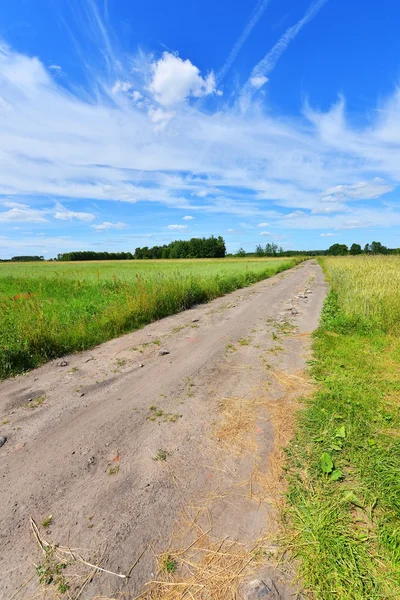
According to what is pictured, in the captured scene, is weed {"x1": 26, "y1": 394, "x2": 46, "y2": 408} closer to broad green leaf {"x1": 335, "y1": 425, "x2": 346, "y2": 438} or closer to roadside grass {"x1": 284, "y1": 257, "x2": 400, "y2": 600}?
roadside grass {"x1": 284, "y1": 257, "x2": 400, "y2": 600}

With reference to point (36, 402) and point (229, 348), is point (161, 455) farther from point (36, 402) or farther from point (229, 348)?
point (229, 348)

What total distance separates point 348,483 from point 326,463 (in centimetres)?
25

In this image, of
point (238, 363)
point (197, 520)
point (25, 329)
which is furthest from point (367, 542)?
point (25, 329)

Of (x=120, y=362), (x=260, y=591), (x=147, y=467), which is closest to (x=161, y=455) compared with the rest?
(x=147, y=467)

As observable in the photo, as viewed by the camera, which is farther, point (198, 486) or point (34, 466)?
point (34, 466)

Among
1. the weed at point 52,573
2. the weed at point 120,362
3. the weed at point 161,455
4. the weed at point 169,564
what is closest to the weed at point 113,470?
the weed at point 161,455

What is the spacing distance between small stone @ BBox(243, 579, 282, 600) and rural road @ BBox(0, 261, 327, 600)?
0.08 meters

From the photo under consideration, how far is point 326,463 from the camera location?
2859mm

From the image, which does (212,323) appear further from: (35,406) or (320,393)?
(35,406)

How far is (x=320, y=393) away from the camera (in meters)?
4.35

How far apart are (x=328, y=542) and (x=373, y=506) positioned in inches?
24.4

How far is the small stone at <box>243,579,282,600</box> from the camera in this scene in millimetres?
1849

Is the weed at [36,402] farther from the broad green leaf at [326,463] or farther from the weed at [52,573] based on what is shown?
the broad green leaf at [326,463]

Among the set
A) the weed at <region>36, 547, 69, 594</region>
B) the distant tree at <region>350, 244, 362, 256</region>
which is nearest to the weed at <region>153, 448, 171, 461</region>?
the weed at <region>36, 547, 69, 594</region>
